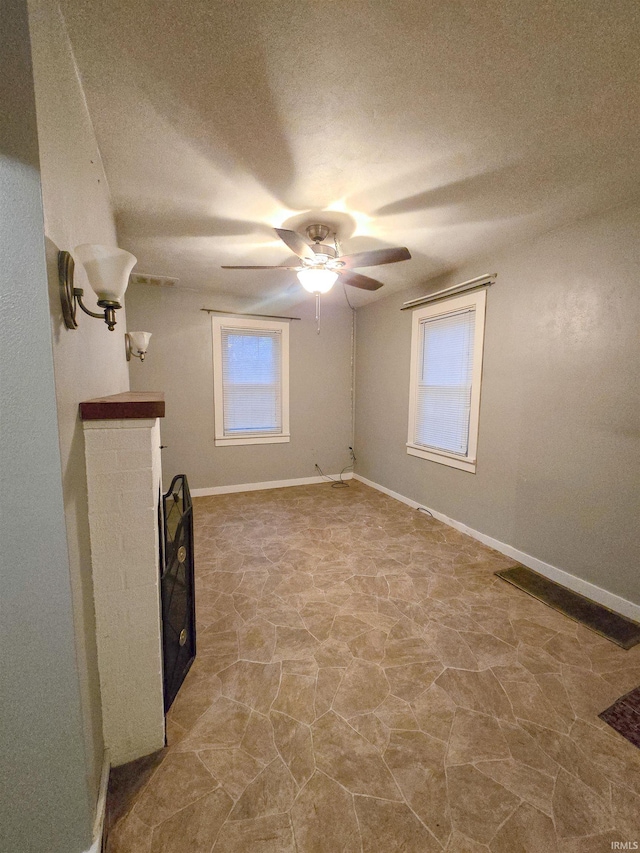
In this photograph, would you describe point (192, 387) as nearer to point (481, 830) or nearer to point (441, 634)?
point (441, 634)

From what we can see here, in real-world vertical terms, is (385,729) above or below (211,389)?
below

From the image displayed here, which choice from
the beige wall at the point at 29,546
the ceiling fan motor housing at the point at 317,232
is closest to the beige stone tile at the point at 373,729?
the beige wall at the point at 29,546

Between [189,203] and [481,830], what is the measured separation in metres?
3.21

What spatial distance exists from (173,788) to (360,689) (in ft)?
2.69

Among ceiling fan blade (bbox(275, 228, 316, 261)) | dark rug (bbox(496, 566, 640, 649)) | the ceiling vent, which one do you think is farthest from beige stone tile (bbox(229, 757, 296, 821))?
the ceiling vent

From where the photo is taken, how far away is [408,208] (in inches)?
83.3

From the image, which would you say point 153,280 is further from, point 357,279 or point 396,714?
point 396,714

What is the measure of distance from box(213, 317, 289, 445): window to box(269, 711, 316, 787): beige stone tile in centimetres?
323

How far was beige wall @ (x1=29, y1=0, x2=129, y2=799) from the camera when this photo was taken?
0.81 metres

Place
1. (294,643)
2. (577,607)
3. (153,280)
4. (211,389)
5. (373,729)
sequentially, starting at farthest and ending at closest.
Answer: (211,389) → (153,280) → (577,607) → (294,643) → (373,729)

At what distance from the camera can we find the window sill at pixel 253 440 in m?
4.22

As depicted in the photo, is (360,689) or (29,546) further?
(360,689)

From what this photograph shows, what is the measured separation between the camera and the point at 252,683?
1.58 m

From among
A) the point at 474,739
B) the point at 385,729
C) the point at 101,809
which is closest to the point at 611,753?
the point at 474,739
